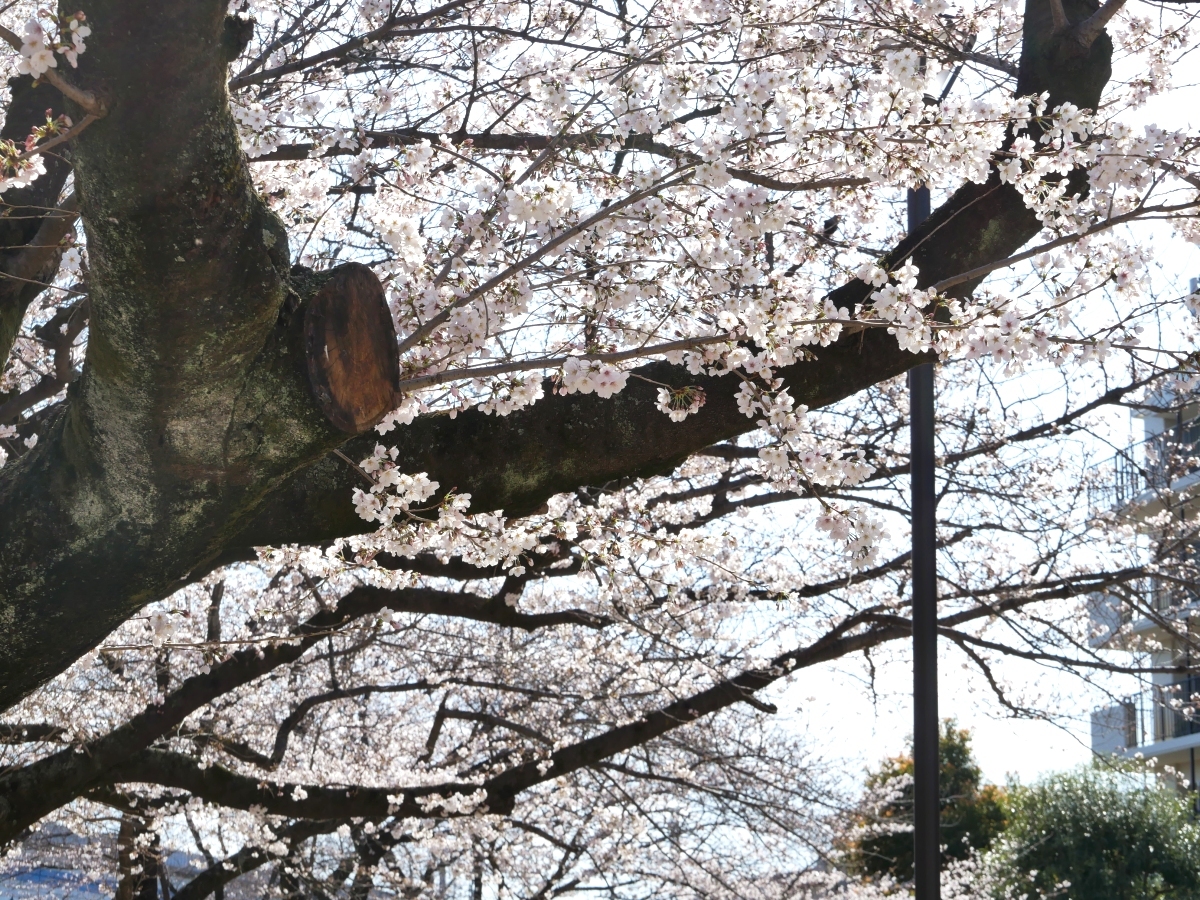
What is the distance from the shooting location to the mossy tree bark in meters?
1.94

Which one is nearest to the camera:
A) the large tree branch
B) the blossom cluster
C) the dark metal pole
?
the blossom cluster

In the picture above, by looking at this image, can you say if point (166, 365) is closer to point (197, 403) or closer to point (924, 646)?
point (197, 403)

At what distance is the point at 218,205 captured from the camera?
2041 mm

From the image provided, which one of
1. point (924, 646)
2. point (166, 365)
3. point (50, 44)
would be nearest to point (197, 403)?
point (166, 365)

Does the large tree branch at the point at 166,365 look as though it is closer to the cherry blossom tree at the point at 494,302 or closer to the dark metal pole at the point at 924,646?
the cherry blossom tree at the point at 494,302

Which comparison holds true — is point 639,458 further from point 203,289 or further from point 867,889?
point 867,889

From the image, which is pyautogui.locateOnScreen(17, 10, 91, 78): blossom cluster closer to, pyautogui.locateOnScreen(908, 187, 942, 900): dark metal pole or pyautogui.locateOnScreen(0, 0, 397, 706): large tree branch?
pyautogui.locateOnScreen(0, 0, 397, 706): large tree branch

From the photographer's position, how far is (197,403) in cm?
223

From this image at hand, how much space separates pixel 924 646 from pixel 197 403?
165 inches

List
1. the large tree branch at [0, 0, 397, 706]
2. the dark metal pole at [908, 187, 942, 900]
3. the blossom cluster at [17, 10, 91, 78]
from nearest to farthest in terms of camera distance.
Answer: the blossom cluster at [17, 10, 91, 78] → the large tree branch at [0, 0, 397, 706] → the dark metal pole at [908, 187, 942, 900]

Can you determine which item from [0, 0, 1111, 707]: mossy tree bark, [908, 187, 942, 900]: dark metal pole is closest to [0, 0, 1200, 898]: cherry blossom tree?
[0, 0, 1111, 707]: mossy tree bark

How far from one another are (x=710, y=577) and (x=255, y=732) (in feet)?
15.6

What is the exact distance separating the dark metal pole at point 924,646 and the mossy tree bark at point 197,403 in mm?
2615

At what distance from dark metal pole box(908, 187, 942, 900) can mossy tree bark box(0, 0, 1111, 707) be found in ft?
8.58
